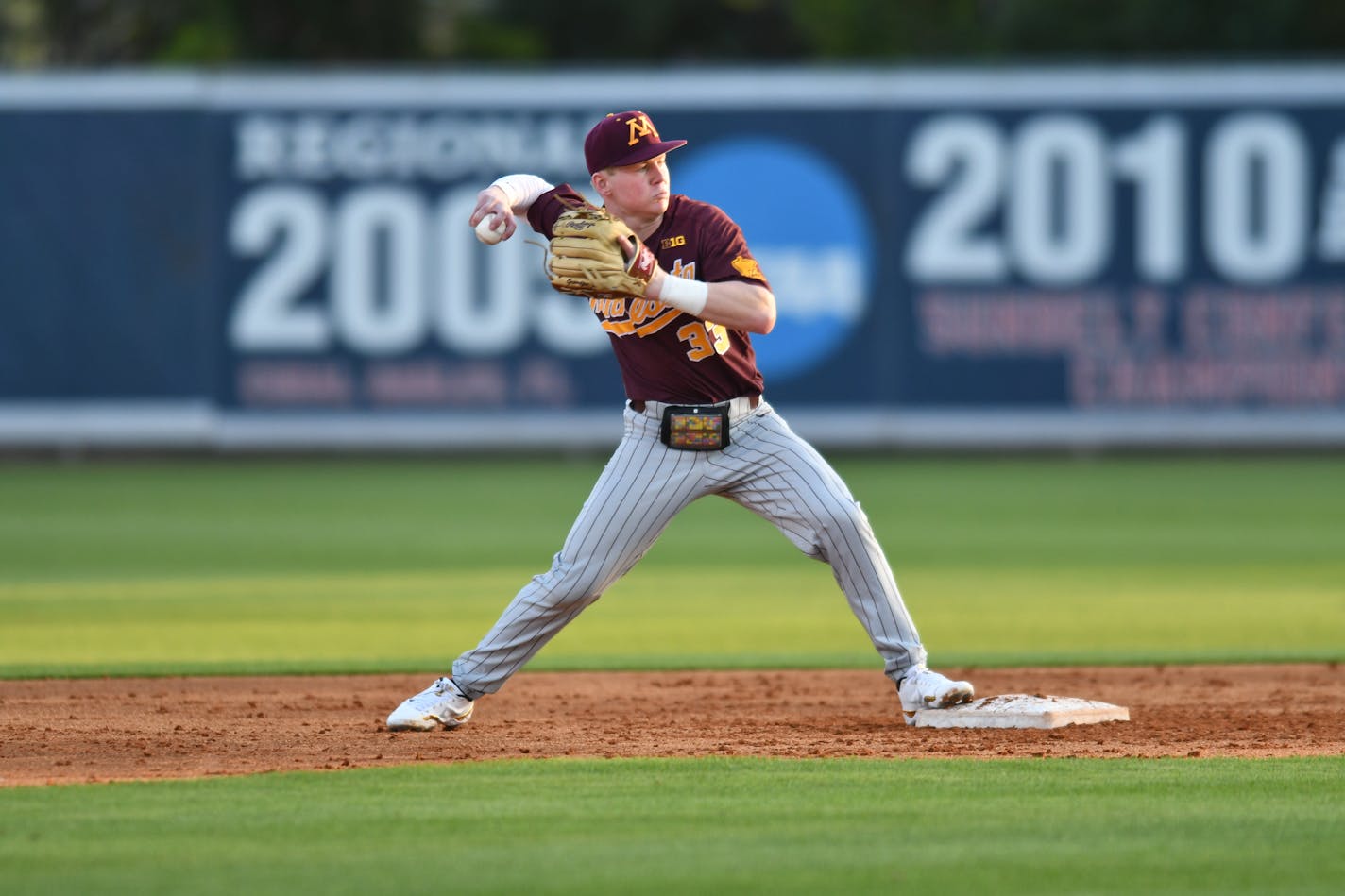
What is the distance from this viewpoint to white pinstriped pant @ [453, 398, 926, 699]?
252 inches

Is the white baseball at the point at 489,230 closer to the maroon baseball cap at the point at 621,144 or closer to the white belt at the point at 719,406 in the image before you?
the maroon baseball cap at the point at 621,144

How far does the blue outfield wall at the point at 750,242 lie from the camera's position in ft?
68.9

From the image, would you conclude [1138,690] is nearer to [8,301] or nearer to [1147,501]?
[1147,501]

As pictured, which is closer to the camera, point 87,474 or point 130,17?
point 87,474

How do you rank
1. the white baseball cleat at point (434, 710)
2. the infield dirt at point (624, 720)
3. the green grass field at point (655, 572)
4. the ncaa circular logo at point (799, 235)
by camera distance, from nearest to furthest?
the infield dirt at point (624, 720)
the white baseball cleat at point (434, 710)
the green grass field at point (655, 572)
the ncaa circular logo at point (799, 235)

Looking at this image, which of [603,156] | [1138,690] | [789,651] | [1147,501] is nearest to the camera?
[603,156]

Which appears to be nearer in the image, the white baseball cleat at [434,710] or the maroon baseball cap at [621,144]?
the maroon baseball cap at [621,144]

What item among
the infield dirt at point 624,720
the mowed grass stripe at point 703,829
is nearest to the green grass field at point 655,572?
the infield dirt at point 624,720

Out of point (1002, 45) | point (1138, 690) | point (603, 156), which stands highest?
point (1002, 45)

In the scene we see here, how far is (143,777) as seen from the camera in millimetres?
5703

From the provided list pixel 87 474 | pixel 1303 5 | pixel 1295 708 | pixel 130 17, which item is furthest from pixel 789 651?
pixel 130 17

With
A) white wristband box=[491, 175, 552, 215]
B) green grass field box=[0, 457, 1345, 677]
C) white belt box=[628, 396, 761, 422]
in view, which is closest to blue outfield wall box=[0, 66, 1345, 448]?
green grass field box=[0, 457, 1345, 677]

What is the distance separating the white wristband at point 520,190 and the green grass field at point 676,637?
6.36ft

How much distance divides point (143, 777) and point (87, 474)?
646 inches
